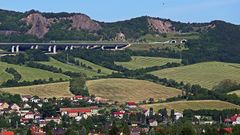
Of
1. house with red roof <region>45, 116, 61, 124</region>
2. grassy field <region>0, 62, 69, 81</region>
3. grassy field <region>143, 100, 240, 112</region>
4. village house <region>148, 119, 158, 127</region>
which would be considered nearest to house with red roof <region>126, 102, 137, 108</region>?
grassy field <region>143, 100, 240, 112</region>

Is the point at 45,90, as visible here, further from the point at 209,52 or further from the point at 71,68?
the point at 209,52

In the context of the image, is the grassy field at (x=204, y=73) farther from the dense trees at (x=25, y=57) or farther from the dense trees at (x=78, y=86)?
the dense trees at (x=25, y=57)

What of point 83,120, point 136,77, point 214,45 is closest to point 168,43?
point 214,45

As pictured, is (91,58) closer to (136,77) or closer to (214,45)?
(136,77)

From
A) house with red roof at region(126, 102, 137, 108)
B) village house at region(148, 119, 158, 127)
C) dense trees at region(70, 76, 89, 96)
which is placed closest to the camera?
village house at region(148, 119, 158, 127)

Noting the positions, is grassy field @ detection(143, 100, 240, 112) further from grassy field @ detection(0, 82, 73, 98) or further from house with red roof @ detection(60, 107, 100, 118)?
grassy field @ detection(0, 82, 73, 98)

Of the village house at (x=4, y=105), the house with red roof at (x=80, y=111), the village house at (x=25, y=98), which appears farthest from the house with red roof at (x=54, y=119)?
the village house at (x=25, y=98)
